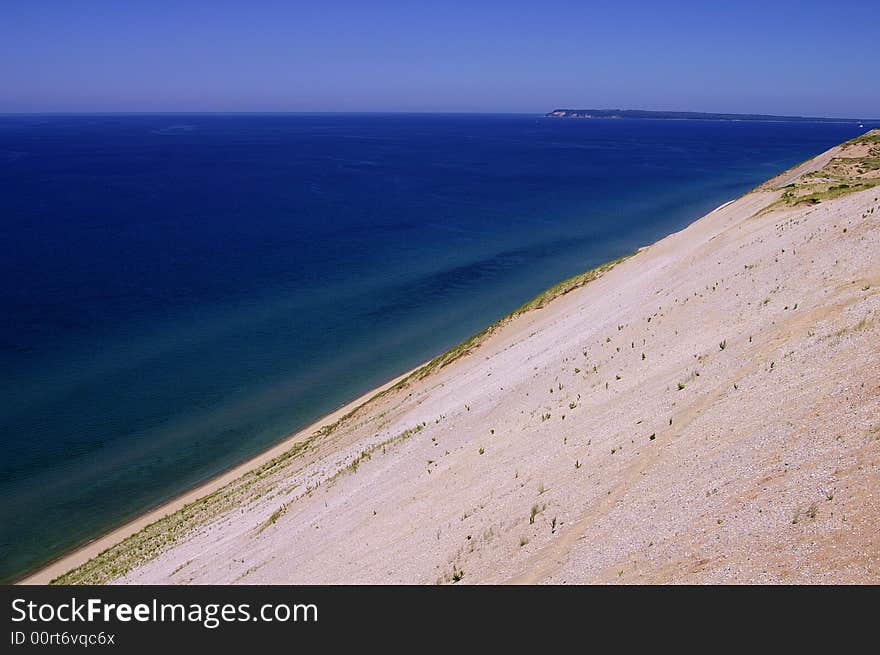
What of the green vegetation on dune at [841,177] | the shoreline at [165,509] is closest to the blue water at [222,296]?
the shoreline at [165,509]

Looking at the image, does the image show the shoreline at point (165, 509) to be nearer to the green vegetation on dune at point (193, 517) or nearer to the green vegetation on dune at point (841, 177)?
the green vegetation on dune at point (193, 517)

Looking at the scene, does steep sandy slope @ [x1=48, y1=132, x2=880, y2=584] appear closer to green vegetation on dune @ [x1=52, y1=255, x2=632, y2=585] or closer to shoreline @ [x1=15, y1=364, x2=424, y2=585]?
green vegetation on dune @ [x1=52, y1=255, x2=632, y2=585]

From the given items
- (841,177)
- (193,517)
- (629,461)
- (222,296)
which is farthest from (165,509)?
(841,177)

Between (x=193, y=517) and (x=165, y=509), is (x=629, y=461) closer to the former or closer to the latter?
(x=193, y=517)

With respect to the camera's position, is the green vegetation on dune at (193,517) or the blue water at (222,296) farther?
the blue water at (222,296)

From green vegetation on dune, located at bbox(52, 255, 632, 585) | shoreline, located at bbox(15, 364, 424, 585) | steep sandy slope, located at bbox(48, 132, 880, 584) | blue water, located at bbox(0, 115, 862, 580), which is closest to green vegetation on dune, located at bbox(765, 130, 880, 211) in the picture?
steep sandy slope, located at bbox(48, 132, 880, 584)

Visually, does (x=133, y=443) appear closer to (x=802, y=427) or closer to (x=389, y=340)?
(x=389, y=340)
